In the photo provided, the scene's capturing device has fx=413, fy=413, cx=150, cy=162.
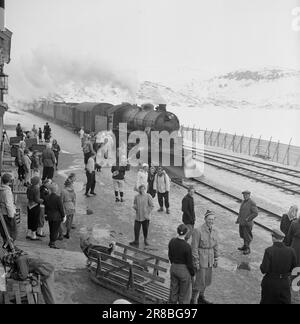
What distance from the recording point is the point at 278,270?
19.6 ft

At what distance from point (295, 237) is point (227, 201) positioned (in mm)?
6864

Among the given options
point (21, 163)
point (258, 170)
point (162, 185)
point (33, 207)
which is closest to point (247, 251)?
point (162, 185)

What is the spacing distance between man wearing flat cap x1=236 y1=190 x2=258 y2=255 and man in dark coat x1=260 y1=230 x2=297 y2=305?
316 cm

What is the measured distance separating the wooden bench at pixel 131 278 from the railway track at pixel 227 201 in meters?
5.42

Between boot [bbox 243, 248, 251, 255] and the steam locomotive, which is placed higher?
the steam locomotive

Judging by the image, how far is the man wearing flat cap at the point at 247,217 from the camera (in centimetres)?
925

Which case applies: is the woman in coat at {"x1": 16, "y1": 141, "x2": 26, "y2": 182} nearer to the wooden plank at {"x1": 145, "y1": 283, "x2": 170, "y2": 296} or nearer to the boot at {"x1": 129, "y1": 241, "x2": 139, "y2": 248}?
the boot at {"x1": 129, "y1": 241, "x2": 139, "y2": 248}

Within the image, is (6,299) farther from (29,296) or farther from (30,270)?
(30,270)

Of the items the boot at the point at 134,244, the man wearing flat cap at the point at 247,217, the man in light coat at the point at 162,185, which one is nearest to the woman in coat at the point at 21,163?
the man in light coat at the point at 162,185

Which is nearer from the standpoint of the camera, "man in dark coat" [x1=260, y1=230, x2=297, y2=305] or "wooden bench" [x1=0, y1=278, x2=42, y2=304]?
"wooden bench" [x1=0, y1=278, x2=42, y2=304]

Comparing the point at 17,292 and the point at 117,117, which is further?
the point at 117,117

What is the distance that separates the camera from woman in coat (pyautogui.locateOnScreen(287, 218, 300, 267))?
7.42 meters

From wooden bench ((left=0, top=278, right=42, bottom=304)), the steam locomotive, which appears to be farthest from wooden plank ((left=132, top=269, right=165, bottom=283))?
the steam locomotive
